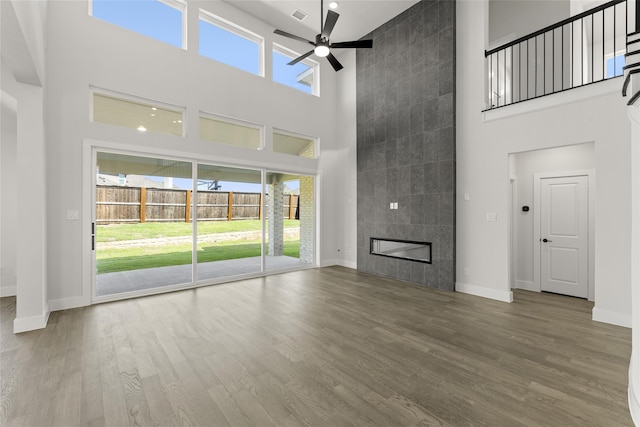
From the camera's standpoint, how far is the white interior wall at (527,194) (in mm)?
4789

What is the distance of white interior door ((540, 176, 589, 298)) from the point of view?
447 cm

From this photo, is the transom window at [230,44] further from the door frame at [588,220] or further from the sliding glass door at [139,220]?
the door frame at [588,220]

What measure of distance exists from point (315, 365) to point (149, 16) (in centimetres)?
590

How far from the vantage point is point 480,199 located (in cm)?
466

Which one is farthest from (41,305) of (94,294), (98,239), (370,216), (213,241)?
(370,216)

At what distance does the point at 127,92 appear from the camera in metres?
4.37

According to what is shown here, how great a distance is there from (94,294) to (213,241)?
6.34ft

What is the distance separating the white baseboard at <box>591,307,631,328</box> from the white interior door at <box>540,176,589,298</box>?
1.12 metres

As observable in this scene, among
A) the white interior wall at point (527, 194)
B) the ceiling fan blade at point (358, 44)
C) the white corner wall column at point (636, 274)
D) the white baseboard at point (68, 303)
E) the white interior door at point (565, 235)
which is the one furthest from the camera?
the white interior wall at point (527, 194)

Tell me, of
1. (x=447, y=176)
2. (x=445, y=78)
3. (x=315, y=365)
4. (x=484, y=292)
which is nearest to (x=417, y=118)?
(x=445, y=78)

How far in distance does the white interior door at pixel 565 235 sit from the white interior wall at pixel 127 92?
4.80 meters

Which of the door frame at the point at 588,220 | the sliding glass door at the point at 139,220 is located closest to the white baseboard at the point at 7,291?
the sliding glass door at the point at 139,220

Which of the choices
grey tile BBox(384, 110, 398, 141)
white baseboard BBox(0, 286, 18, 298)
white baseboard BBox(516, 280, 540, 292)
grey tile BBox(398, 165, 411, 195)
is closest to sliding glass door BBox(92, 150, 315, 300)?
white baseboard BBox(0, 286, 18, 298)

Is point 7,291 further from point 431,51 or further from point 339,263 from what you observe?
point 431,51
